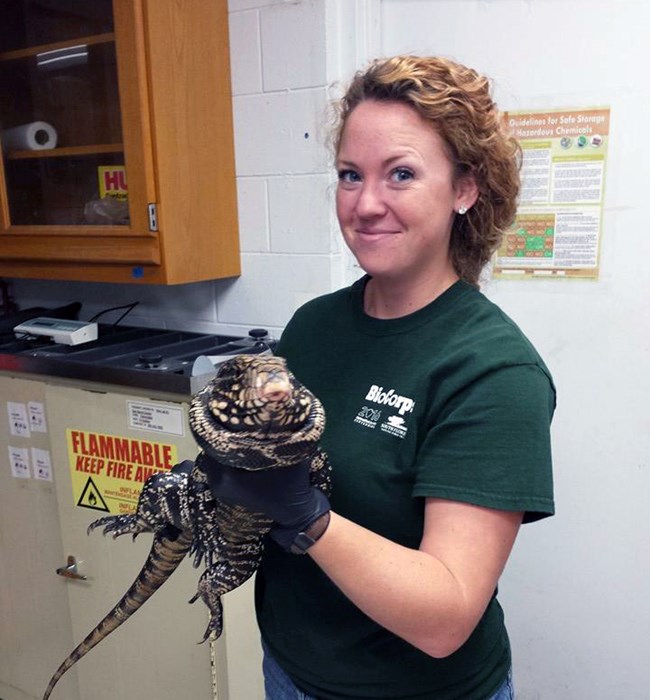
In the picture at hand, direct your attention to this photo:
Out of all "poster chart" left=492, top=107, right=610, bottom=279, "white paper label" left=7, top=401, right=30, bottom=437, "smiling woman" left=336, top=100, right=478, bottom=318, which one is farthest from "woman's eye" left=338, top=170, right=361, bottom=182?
"white paper label" left=7, top=401, right=30, bottom=437

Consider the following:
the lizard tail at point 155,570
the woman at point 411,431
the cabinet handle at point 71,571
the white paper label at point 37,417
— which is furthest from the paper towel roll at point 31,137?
the lizard tail at point 155,570

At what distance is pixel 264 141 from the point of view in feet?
6.06

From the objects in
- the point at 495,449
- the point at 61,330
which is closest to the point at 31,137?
the point at 61,330

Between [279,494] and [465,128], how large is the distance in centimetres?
54

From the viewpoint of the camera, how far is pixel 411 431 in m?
0.86

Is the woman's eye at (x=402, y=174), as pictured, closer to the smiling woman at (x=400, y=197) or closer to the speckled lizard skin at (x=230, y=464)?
the smiling woman at (x=400, y=197)

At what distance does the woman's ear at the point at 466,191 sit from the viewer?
3.10ft

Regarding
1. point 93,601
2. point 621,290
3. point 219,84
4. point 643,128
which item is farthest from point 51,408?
point 643,128

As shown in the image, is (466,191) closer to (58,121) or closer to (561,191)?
(561,191)

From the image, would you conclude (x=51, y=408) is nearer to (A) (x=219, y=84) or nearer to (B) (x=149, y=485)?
(B) (x=149, y=485)

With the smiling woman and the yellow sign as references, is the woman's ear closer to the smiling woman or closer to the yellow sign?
the smiling woman

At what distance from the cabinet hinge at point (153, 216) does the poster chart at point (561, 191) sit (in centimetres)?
88

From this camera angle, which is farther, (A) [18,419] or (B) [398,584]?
(A) [18,419]

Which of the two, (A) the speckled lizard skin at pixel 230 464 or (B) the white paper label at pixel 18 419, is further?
(B) the white paper label at pixel 18 419
